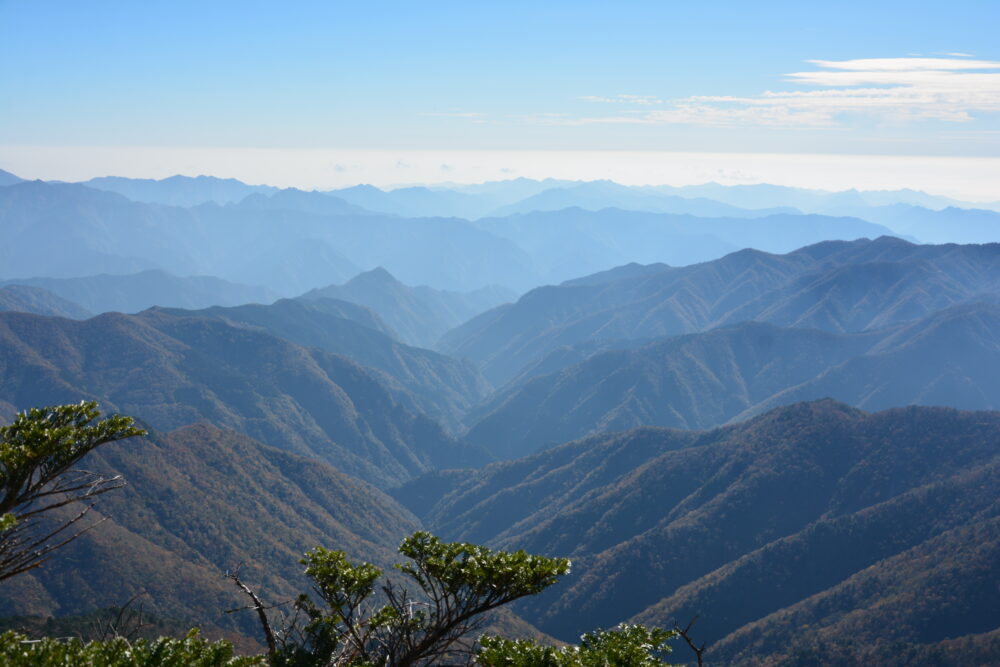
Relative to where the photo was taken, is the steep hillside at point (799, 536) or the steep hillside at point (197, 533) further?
the steep hillside at point (799, 536)

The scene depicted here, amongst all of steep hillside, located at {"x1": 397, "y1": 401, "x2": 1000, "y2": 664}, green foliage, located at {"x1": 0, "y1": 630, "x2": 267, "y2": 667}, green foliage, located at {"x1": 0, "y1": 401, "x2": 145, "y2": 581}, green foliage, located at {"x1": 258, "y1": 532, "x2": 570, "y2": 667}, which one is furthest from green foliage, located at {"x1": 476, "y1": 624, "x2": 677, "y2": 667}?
steep hillside, located at {"x1": 397, "y1": 401, "x2": 1000, "y2": 664}

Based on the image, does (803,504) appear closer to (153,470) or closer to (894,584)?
(894,584)

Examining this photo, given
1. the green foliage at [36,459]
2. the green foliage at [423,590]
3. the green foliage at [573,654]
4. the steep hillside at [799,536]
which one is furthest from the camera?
the steep hillside at [799,536]

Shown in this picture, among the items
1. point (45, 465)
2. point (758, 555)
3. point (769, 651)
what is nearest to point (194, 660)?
point (45, 465)

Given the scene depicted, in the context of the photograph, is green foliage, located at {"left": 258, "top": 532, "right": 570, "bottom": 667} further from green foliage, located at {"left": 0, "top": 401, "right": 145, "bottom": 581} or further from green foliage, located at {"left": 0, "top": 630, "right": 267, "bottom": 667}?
green foliage, located at {"left": 0, "top": 401, "right": 145, "bottom": 581}

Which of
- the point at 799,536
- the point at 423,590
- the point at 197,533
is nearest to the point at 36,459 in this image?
the point at 423,590

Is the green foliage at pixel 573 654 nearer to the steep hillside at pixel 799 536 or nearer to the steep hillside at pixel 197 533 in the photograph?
the steep hillside at pixel 197 533

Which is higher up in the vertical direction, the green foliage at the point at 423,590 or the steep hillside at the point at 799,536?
the green foliage at the point at 423,590

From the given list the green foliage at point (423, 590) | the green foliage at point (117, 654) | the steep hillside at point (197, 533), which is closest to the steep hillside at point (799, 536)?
the steep hillside at point (197, 533)
